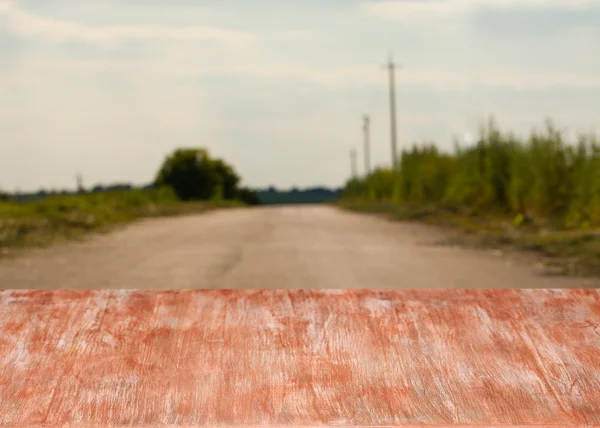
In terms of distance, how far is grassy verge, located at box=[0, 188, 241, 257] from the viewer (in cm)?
1400

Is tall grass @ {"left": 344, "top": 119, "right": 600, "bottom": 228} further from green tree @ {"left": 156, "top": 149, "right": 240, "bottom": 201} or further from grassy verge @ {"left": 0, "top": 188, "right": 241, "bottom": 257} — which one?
green tree @ {"left": 156, "top": 149, "right": 240, "bottom": 201}

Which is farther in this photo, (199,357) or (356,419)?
(199,357)

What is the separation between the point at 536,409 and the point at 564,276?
5.59 metres

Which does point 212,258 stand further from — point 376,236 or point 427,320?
point 427,320

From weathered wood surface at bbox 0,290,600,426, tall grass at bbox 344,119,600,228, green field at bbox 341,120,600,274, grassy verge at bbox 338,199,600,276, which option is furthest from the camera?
tall grass at bbox 344,119,600,228

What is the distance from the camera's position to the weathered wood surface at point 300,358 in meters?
2.76

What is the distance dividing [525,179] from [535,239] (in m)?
4.20

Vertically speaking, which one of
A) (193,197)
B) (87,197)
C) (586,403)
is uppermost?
(586,403)

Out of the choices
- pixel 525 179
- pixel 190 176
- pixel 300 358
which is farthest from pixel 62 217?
pixel 190 176

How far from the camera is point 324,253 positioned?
10.4m

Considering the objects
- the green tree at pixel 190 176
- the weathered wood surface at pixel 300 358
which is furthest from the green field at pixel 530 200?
the green tree at pixel 190 176

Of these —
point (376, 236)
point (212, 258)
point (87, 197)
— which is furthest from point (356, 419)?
point (87, 197)

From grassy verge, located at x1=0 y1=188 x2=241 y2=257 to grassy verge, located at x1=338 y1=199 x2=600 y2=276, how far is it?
693 cm

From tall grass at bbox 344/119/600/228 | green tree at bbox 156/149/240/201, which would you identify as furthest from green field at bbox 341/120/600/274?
green tree at bbox 156/149/240/201
